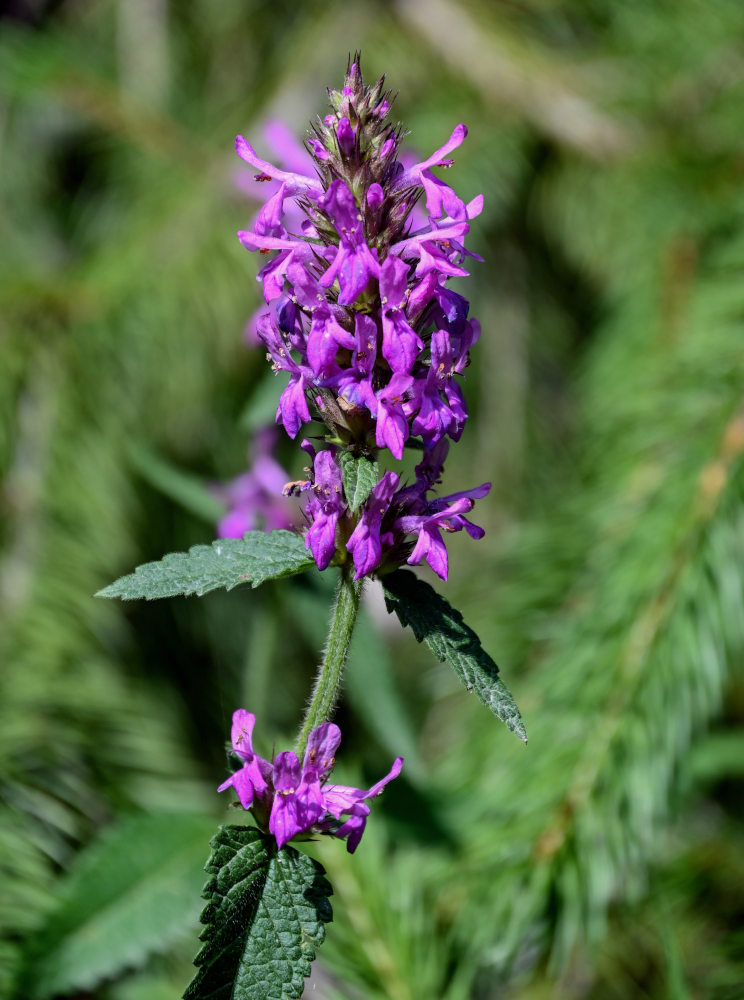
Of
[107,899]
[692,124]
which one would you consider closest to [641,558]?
[107,899]

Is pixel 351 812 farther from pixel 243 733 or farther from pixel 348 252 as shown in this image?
pixel 348 252

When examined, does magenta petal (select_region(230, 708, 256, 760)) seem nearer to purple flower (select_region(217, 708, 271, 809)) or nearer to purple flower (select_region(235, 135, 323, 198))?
purple flower (select_region(217, 708, 271, 809))

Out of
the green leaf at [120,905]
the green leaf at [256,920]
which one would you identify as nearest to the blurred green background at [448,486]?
the green leaf at [120,905]

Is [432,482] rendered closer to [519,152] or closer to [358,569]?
[358,569]

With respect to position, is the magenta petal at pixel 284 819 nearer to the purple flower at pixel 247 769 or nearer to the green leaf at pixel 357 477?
the purple flower at pixel 247 769

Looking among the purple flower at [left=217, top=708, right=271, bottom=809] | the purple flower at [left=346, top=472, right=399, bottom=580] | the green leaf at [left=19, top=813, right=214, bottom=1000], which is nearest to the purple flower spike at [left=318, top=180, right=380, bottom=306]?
the purple flower at [left=346, top=472, right=399, bottom=580]

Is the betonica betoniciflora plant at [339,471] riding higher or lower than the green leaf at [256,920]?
higher

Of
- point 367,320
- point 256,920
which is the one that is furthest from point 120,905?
point 367,320
